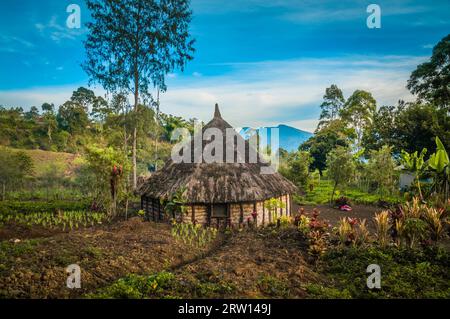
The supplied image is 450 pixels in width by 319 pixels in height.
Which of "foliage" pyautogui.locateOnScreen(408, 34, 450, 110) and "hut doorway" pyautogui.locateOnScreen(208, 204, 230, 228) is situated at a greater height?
"foliage" pyautogui.locateOnScreen(408, 34, 450, 110)

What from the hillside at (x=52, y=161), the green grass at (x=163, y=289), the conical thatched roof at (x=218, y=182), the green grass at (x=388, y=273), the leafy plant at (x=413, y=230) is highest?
the hillside at (x=52, y=161)

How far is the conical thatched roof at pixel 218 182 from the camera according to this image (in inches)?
552

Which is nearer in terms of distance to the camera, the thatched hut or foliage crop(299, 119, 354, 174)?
the thatched hut

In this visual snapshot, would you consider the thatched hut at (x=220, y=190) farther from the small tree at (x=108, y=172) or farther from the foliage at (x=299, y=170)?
the foliage at (x=299, y=170)

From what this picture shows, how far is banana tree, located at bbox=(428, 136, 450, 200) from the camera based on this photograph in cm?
1406

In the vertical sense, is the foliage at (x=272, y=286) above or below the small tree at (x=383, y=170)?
below

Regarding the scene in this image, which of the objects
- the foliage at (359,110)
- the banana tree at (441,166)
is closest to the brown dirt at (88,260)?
the banana tree at (441,166)

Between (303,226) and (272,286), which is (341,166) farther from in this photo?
(272,286)

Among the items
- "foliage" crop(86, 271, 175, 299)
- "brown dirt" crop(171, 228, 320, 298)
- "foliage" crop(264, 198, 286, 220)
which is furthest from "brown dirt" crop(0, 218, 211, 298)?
"foliage" crop(264, 198, 286, 220)

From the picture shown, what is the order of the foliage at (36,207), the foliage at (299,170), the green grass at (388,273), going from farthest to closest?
the foliage at (299,170) < the foliage at (36,207) < the green grass at (388,273)

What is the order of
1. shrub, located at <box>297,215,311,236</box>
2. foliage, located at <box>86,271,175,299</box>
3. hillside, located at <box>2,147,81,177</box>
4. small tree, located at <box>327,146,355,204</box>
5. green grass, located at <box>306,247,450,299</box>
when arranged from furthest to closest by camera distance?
hillside, located at <box>2,147,81,177</box>, small tree, located at <box>327,146,355,204</box>, shrub, located at <box>297,215,311,236</box>, green grass, located at <box>306,247,450,299</box>, foliage, located at <box>86,271,175,299</box>

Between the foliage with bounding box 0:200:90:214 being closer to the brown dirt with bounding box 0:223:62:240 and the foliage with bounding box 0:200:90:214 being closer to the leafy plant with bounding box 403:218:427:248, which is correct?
the brown dirt with bounding box 0:223:62:240

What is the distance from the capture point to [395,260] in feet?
28.7

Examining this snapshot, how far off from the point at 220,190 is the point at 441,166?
1096cm
